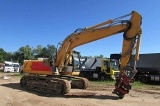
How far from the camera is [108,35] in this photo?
1481 centimetres

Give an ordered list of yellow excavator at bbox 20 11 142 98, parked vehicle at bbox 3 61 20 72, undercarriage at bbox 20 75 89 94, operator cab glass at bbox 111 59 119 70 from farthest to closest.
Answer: parked vehicle at bbox 3 61 20 72, operator cab glass at bbox 111 59 119 70, undercarriage at bbox 20 75 89 94, yellow excavator at bbox 20 11 142 98

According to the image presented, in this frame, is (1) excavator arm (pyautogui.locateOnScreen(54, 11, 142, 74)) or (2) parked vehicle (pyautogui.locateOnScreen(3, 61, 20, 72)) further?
(2) parked vehicle (pyautogui.locateOnScreen(3, 61, 20, 72))

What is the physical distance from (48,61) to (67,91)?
3034 millimetres

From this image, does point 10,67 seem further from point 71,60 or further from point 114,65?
point 71,60

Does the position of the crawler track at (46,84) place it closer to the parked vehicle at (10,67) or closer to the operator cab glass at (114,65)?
the operator cab glass at (114,65)

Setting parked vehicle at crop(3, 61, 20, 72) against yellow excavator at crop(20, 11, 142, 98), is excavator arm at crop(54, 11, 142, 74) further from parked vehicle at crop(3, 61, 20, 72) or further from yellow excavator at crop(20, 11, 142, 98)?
parked vehicle at crop(3, 61, 20, 72)

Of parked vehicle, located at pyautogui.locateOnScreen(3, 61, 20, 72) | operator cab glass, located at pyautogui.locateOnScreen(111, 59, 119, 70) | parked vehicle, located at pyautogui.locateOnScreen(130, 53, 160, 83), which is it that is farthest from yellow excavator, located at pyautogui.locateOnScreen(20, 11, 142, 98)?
parked vehicle, located at pyautogui.locateOnScreen(3, 61, 20, 72)

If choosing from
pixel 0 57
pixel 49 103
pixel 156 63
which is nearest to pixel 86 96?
pixel 49 103

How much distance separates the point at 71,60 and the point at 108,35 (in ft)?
11.6

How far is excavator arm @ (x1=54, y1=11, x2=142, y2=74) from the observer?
13.7 m

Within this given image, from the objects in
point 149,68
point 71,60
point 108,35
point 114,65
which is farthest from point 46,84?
point 149,68

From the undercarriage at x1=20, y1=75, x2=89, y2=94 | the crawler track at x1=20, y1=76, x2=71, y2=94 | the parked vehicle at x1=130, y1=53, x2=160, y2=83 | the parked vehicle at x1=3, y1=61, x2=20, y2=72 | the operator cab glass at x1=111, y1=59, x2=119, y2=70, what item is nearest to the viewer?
the crawler track at x1=20, y1=76, x2=71, y2=94

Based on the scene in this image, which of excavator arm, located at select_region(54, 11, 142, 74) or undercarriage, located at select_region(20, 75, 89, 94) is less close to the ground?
excavator arm, located at select_region(54, 11, 142, 74)

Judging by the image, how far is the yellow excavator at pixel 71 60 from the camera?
13.5 m
